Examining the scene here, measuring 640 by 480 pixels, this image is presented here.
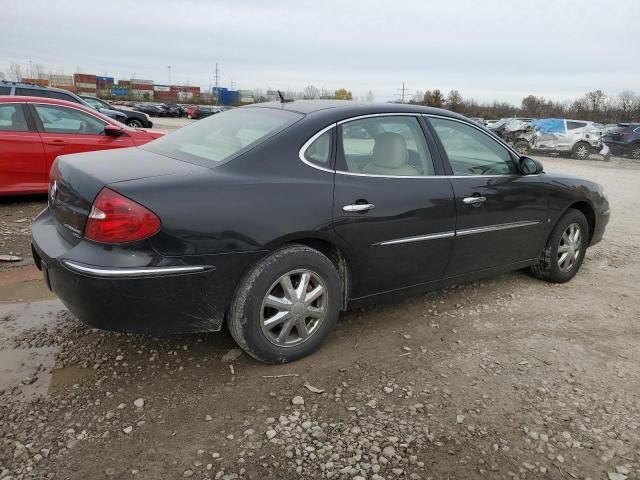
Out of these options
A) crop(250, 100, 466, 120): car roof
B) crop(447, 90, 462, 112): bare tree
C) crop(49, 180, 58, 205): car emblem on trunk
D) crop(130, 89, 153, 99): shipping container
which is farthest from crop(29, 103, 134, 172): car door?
crop(130, 89, 153, 99): shipping container

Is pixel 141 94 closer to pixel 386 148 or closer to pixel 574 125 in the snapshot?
pixel 574 125

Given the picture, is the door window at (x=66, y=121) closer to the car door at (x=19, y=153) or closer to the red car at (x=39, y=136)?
the red car at (x=39, y=136)

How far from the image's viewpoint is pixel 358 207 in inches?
123

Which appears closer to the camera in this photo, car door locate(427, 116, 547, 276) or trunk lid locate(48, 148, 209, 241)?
trunk lid locate(48, 148, 209, 241)

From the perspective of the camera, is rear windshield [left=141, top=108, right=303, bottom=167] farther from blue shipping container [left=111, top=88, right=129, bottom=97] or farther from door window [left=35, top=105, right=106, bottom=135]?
blue shipping container [left=111, top=88, right=129, bottom=97]

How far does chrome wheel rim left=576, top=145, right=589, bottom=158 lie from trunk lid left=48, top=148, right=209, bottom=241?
2116 cm

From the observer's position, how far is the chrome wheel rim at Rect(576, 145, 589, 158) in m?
20.7

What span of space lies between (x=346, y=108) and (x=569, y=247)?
8.64 feet

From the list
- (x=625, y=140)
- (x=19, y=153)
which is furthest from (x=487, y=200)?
(x=625, y=140)

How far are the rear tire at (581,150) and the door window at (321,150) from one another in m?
20.5

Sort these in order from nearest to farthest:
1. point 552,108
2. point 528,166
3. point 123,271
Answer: point 123,271 → point 528,166 → point 552,108

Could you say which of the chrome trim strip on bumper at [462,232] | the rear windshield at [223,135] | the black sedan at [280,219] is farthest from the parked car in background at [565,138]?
the rear windshield at [223,135]

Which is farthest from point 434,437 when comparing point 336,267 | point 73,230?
point 73,230

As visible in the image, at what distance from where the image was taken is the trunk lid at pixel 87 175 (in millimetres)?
2680
